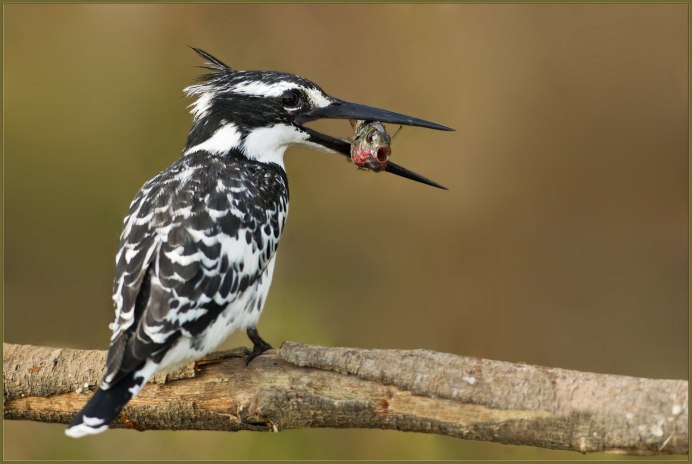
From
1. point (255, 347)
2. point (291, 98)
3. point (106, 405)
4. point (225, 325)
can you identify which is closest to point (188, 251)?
point (225, 325)

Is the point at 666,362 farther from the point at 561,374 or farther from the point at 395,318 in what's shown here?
the point at 561,374

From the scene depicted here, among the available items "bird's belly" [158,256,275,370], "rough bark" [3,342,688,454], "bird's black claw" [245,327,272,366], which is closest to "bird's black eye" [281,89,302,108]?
"bird's belly" [158,256,275,370]

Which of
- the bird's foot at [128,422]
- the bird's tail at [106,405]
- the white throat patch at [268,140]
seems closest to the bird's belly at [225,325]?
the bird's tail at [106,405]

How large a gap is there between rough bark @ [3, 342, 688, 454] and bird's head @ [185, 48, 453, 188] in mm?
1025

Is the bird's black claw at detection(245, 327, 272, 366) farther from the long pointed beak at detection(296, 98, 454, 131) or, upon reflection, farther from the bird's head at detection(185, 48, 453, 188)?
the long pointed beak at detection(296, 98, 454, 131)

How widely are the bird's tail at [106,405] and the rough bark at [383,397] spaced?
0.32m

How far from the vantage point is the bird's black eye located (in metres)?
4.01

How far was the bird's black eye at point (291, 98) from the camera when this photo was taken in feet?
13.1

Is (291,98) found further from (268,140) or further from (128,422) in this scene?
(128,422)

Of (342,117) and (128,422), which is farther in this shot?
(342,117)

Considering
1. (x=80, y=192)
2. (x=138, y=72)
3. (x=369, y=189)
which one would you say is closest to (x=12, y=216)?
(x=80, y=192)

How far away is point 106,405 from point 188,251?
0.66 meters

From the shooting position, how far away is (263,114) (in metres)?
4.02

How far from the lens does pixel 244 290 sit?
3.61 meters
